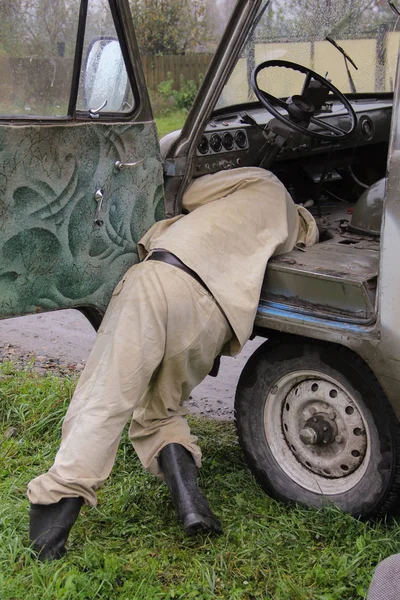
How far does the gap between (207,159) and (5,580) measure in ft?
6.83

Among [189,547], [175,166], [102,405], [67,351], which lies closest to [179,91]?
[67,351]

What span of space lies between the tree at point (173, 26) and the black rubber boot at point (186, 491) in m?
1.89

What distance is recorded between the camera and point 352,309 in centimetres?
314

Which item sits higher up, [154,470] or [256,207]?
[256,207]

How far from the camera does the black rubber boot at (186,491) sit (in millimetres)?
3145

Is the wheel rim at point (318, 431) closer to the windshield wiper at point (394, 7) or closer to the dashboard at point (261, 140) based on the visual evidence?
the dashboard at point (261, 140)

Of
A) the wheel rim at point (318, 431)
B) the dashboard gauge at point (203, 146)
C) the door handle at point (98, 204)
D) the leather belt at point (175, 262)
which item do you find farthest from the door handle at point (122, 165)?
the wheel rim at point (318, 431)

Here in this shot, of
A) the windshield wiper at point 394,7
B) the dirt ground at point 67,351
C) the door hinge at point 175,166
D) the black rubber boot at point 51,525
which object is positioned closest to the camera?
the black rubber boot at point 51,525

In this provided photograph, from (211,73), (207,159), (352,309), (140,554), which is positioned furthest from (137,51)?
(140,554)

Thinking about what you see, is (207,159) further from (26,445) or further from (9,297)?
(26,445)

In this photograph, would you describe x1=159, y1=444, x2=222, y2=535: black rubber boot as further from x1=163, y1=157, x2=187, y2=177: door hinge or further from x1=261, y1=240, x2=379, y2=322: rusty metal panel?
x1=163, y1=157, x2=187, y2=177: door hinge

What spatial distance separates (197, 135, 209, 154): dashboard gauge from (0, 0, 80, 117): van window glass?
0.82 metres

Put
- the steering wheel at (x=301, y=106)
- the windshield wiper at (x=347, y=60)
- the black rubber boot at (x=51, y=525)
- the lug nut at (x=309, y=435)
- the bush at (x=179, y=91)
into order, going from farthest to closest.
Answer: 1. the bush at (x=179, y=91)
2. the windshield wiper at (x=347, y=60)
3. the steering wheel at (x=301, y=106)
4. the lug nut at (x=309, y=435)
5. the black rubber boot at (x=51, y=525)

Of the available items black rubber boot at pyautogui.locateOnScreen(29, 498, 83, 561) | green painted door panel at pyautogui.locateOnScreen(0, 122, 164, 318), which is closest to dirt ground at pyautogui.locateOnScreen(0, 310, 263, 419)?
green painted door panel at pyautogui.locateOnScreen(0, 122, 164, 318)
